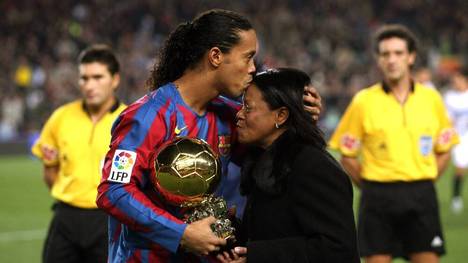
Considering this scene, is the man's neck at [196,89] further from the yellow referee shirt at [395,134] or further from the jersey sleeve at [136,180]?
the yellow referee shirt at [395,134]

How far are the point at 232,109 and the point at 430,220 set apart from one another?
2755 mm

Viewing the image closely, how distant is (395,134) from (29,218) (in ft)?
22.9

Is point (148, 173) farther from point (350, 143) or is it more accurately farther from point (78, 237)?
point (350, 143)

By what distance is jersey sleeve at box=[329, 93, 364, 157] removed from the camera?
247 inches

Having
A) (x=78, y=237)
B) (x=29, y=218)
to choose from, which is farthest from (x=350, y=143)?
(x=29, y=218)

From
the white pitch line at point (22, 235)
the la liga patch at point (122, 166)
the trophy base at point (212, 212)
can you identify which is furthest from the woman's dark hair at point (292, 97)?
the white pitch line at point (22, 235)

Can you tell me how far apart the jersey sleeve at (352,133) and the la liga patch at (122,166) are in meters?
3.19

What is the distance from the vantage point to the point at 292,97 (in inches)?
133

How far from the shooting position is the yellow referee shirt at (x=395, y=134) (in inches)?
239

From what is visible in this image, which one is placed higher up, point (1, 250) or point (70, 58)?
point (70, 58)

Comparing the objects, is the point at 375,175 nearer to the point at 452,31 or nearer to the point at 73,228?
the point at 73,228

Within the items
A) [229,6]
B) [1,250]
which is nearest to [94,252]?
[1,250]

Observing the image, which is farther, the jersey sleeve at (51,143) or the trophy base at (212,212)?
the jersey sleeve at (51,143)

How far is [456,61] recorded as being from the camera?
2786 cm
